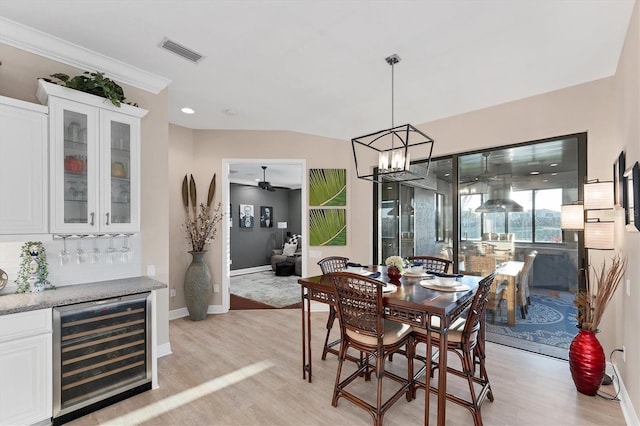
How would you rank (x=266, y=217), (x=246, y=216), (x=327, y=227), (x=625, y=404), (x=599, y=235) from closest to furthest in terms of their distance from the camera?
1. (x=625, y=404)
2. (x=599, y=235)
3. (x=327, y=227)
4. (x=246, y=216)
5. (x=266, y=217)

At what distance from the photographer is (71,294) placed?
95.0 inches

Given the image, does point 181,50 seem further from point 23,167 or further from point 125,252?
point 125,252

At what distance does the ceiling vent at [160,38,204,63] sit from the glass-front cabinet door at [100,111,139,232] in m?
0.74

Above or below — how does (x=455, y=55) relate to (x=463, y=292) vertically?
above

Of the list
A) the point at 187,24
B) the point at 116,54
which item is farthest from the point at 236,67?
the point at 116,54

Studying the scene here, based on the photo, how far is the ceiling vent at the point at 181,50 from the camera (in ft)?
8.59

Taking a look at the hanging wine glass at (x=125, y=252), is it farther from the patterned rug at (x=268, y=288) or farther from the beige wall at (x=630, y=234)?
the beige wall at (x=630, y=234)

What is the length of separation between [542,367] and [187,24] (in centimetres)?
453

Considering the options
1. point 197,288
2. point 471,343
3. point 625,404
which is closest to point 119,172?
point 197,288

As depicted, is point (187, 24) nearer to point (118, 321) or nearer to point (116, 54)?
point (116, 54)

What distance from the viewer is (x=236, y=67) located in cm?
301

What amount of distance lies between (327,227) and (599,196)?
337 cm

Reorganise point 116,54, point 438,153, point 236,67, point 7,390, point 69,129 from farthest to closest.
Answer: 1. point 438,153
2. point 236,67
3. point 116,54
4. point 69,129
5. point 7,390

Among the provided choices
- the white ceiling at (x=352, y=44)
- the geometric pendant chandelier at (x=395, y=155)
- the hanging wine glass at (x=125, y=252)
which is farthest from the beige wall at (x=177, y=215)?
the geometric pendant chandelier at (x=395, y=155)
